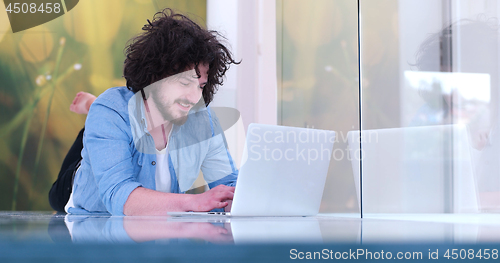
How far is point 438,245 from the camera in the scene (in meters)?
0.16

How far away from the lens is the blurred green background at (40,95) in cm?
306

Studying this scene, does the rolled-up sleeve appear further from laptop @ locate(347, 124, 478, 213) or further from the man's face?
laptop @ locate(347, 124, 478, 213)

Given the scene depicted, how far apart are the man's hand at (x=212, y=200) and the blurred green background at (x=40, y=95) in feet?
7.92

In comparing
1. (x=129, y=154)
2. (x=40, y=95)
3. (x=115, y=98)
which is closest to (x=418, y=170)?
(x=129, y=154)

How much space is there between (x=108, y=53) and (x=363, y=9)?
111 inches

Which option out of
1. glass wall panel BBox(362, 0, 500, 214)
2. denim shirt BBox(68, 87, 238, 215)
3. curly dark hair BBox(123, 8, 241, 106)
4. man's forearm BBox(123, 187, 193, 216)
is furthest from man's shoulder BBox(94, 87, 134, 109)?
glass wall panel BBox(362, 0, 500, 214)

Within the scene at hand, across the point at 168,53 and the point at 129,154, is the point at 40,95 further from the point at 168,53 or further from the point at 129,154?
the point at 129,154

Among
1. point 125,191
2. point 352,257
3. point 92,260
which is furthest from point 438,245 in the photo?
point 125,191

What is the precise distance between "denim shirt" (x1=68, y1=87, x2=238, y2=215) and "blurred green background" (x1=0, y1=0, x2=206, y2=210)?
77.0 inches

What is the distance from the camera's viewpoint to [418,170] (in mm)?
677

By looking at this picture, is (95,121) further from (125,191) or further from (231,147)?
(231,147)

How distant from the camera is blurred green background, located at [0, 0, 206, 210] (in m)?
3.06

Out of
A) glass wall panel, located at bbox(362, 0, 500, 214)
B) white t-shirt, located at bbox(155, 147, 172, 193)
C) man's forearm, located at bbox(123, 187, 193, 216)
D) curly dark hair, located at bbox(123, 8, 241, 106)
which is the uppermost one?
curly dark hair, located at bbox(123, 8, 241, 106)

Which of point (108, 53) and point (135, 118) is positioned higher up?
point (108, 53)
